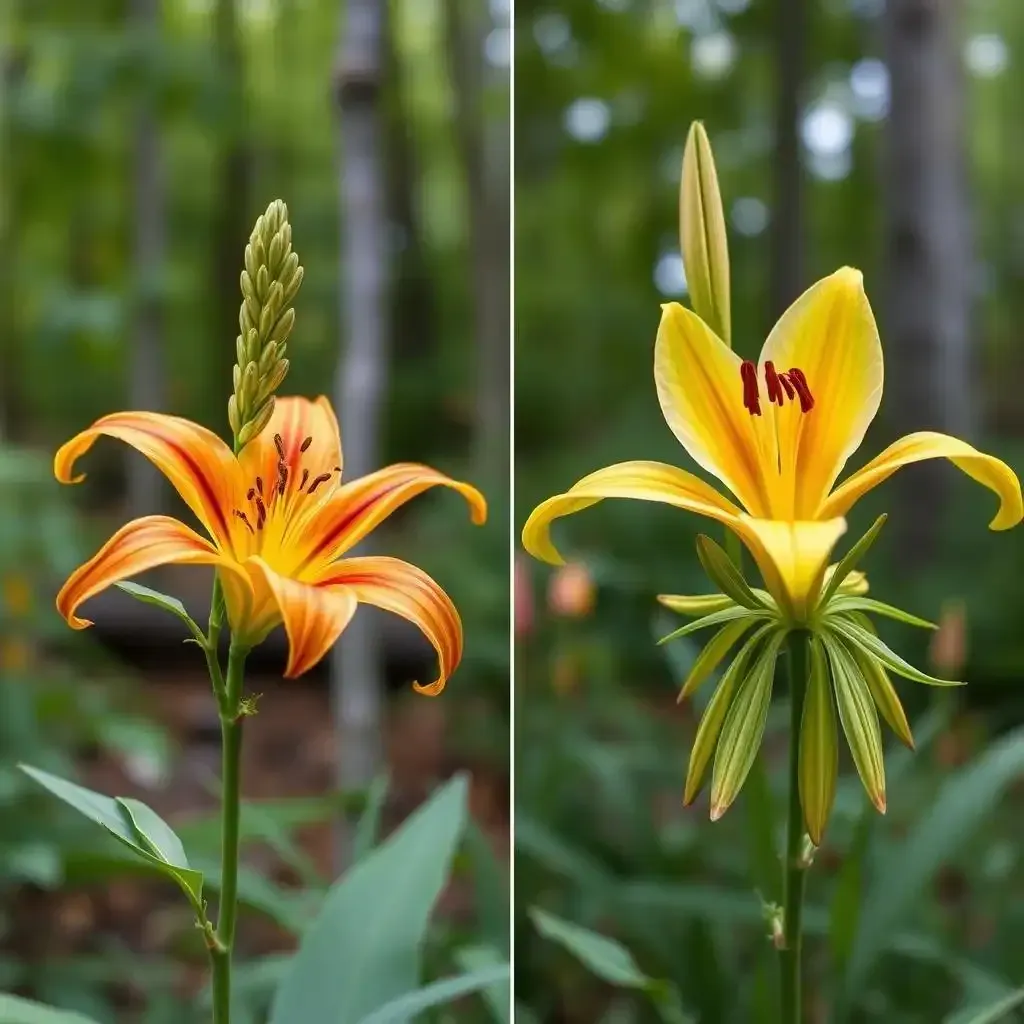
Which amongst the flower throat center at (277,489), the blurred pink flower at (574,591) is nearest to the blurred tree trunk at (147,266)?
the blurred pink flower at (574,591)

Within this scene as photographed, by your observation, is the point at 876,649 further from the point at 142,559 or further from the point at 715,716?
the point at 142,559

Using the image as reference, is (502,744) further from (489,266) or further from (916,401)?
(489,266)

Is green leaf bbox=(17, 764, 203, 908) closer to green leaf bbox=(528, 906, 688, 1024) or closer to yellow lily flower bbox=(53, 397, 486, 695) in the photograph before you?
yellow lily flower bbox=(53, 397, 486, 695)

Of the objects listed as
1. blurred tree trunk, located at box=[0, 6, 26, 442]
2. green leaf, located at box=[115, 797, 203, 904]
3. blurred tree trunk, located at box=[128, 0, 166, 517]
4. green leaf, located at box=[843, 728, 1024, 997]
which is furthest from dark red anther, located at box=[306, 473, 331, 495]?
blurred tree trunk, located at box=[0, 6, 26, 442]

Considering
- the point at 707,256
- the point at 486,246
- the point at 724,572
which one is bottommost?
the point at 724,572

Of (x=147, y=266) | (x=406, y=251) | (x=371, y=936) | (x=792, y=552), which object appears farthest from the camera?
(x=406, y=251)

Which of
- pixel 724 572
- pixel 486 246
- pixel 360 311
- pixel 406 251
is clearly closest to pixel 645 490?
pixel 724 572

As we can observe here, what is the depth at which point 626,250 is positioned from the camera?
196cm

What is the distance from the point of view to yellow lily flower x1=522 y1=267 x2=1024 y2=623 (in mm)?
415

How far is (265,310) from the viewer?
410 millimetres

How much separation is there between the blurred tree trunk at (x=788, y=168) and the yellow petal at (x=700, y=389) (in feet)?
2.80

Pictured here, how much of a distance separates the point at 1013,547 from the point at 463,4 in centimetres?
94

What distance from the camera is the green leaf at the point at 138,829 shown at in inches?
15.6

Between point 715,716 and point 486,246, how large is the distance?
1.50 meters
